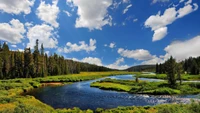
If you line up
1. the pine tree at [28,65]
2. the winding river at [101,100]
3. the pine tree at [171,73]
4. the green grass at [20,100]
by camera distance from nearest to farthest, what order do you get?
the green grass at [20,100], the winding river at [101,100], the pine tree at [171,73], the pine tree at [28,65]

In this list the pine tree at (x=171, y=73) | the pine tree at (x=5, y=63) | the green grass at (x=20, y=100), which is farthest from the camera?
the pine tree at (x=5, y=63)

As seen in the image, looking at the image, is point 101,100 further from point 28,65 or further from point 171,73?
point 28,65

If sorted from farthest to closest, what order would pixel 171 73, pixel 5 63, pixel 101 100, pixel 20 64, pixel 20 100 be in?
pixel 20 64, pixel 5 63, pixel 171 73, pixel 101 100, pixel 20 100

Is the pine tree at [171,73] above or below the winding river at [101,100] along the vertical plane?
above

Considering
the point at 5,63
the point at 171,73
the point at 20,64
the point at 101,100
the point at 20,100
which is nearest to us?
the point at 20,100

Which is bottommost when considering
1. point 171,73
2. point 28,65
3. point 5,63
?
point 171,73

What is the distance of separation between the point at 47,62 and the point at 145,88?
92.6 metres

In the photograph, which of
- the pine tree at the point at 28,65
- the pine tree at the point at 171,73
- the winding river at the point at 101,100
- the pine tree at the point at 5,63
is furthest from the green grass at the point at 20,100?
the pine tree at the point at 171,73

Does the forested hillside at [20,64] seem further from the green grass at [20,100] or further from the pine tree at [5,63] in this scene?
the green grass at [20,100]

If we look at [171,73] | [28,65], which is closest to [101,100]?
[171,73]

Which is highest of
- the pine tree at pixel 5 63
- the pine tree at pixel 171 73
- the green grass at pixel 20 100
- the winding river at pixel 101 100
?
the pine tree at pixel 5 63

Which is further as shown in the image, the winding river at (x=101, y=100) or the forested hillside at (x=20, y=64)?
the forested hillside at (x=20, y=64)

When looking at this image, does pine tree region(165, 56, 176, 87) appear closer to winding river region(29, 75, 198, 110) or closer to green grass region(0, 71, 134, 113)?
winding river region(29, 75, 198, 110)

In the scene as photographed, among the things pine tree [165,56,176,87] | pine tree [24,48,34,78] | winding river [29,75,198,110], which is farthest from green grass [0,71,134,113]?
pine tree [165,56,176,87]
